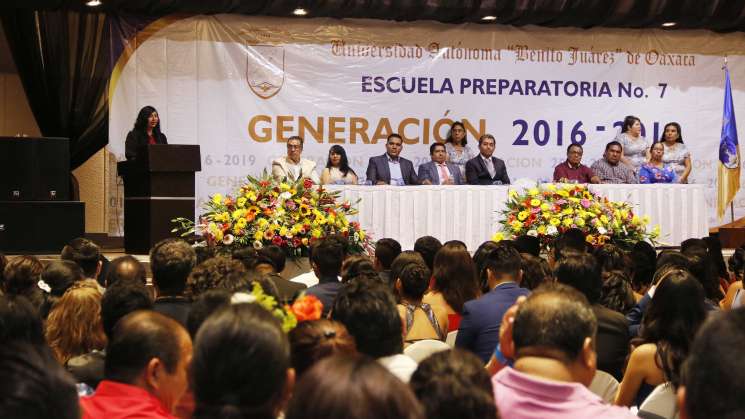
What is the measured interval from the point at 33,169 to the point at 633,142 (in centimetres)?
710

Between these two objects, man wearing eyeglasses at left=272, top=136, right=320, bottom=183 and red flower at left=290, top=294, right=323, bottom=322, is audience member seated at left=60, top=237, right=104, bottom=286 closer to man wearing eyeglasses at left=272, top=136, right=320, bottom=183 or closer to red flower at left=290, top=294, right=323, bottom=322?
red flower at left=290, top=294, right=323, bottom=322

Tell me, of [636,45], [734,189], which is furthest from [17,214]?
[734,189]

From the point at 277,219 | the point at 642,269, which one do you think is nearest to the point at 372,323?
the point at 642,269

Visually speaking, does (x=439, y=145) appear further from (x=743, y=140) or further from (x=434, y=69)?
(x=743, y=140)

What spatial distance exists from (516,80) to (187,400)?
9.74 meters

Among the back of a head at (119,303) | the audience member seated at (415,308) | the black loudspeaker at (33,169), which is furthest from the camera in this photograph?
the black loudspeaker at (33,169)

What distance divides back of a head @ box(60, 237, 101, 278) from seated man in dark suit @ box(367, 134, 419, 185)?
19.0 ft

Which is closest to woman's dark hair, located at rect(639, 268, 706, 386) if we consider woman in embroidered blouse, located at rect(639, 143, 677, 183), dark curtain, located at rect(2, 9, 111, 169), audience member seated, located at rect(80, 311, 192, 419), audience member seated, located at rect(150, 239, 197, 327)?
audience member seated, located at rect(80, 311, 192, 419)

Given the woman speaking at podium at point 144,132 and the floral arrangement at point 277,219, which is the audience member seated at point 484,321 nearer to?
the floral arrangement at point 277,219

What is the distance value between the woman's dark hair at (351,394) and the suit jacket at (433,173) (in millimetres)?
9467

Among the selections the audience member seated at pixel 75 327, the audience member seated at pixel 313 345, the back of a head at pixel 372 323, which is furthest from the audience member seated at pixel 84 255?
the audience member seated at pixel 313 345

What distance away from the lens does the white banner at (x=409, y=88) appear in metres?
10.9

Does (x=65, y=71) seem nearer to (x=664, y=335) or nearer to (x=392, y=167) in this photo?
(x=392, y=167)

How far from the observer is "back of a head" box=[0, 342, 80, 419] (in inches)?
52.2
